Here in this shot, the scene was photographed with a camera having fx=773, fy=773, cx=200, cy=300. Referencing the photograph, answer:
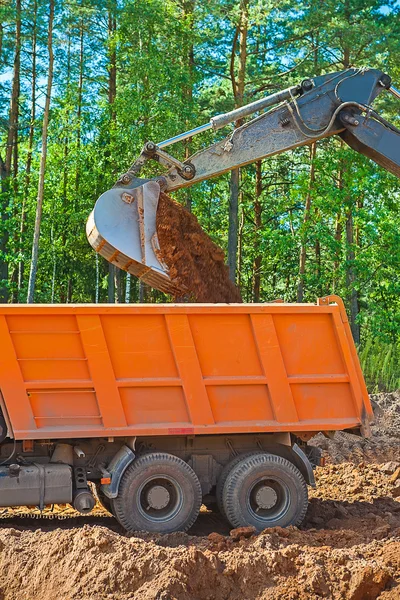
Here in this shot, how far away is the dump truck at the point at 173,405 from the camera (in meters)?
6.87

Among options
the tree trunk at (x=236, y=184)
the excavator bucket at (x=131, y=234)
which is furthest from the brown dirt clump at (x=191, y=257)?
the tree trunk at (x=236, y=184)

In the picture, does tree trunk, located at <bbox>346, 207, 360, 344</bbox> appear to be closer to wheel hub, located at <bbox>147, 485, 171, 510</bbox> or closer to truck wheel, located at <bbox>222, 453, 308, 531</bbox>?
truck wheel, located at <bbox>222, 453, 308, 531</bbox>

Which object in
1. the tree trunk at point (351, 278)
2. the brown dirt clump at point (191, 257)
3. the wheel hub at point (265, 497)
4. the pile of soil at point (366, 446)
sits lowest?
the wheel hub at point (265, 497)

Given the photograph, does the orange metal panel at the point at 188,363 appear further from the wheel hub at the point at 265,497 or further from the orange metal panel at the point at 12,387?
the orange metal panel at the point at 12,387

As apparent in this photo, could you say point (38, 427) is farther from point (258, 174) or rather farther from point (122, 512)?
point (258, 174)

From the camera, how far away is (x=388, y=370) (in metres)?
16.4

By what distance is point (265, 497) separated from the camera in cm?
738

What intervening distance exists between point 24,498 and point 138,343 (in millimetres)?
1713

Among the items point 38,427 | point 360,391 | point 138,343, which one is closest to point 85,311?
point 138,343

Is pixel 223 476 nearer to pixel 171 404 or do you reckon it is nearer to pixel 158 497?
pixel 158 497

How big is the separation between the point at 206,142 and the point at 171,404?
61.1 feet

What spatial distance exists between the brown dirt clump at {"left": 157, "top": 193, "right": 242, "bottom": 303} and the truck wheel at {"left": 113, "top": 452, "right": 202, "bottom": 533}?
217cm

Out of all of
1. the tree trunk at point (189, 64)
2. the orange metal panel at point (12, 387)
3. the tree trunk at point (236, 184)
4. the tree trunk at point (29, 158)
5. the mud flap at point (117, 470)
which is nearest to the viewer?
the orange metal panel at point (12, 387)

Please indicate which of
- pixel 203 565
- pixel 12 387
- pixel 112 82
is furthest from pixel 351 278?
pixel 203 565
